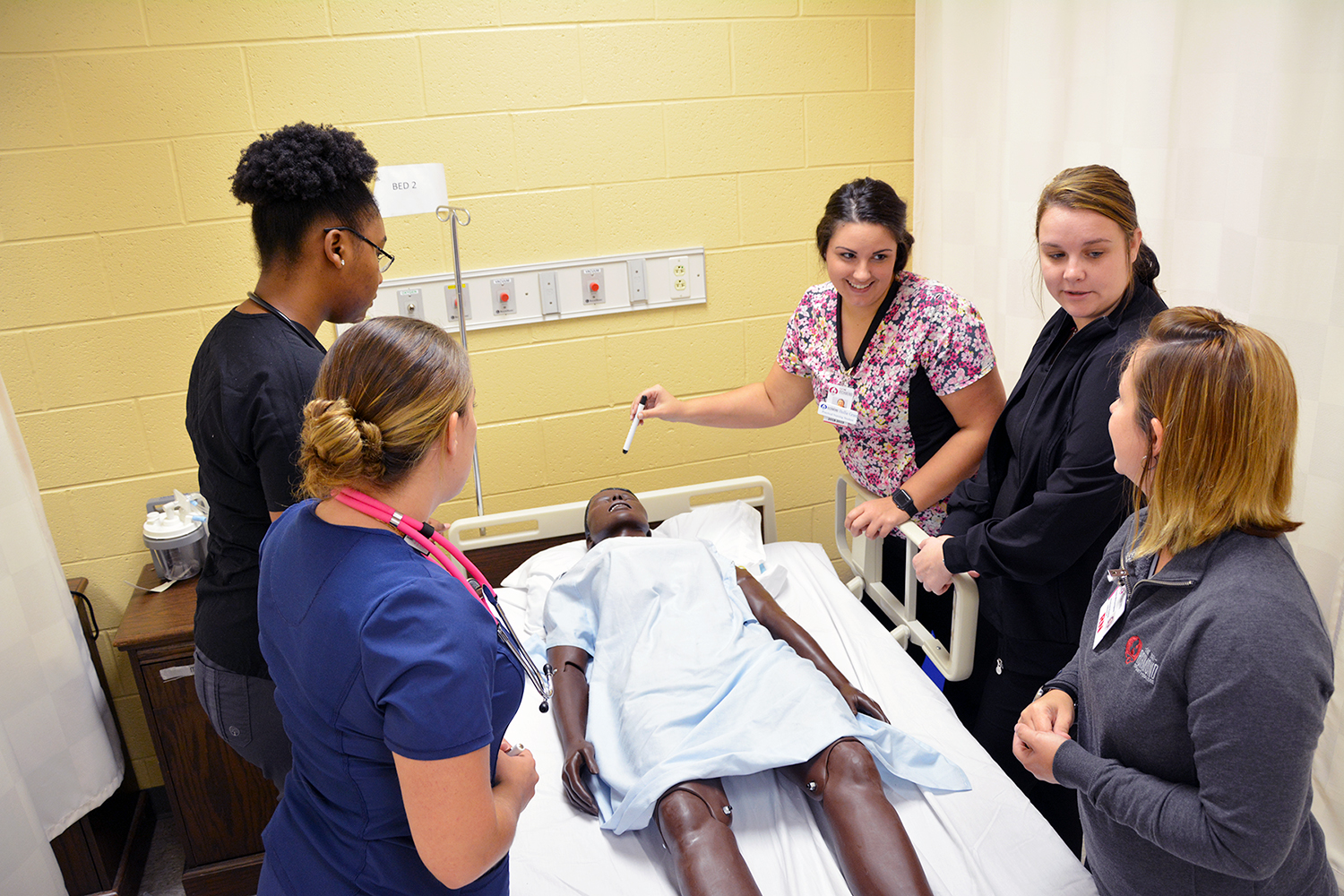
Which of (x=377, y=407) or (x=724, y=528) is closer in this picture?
(x=377, y=407)

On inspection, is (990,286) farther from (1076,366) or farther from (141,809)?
(141,809)

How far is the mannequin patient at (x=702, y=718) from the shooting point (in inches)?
56.9

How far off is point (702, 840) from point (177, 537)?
66.0 inches

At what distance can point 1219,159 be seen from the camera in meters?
1.74

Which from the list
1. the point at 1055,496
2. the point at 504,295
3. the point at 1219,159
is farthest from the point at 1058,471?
the point at 504,295

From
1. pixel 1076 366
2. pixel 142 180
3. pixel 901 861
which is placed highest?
pixel 142 180

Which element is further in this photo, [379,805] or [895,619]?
[895,619]

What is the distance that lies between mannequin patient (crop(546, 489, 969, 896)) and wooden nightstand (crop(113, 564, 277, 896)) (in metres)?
0.92

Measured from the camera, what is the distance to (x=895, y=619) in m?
2.33

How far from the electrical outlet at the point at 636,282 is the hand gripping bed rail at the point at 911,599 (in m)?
0.83

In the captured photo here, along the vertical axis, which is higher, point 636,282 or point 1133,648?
point 636,282

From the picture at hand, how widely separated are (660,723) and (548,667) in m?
0.39

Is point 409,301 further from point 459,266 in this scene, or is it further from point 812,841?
point 812,841

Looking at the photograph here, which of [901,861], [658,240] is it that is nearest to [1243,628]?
[901,861]
